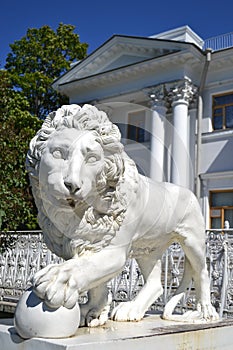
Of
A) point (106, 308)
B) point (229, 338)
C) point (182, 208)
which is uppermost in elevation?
point (182, 208)

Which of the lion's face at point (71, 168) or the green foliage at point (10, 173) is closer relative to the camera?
the lion's face at point (71, 168)

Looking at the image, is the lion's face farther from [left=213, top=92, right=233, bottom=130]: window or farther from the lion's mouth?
[left=213, top=92, right=233, bottom=130]: window

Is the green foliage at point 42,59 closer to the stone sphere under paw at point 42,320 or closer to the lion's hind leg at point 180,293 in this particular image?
the lion's hind leg at point 180,293

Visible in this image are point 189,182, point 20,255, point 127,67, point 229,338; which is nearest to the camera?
point 229,338

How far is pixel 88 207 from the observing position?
7.41ft

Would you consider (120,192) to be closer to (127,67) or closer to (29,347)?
(29,347)

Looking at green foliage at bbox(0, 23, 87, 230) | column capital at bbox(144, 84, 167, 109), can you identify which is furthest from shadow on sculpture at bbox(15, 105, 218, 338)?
column capital at bbox(144, 84, 167, 109)

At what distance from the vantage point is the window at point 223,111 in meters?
13.6

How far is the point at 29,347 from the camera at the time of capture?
80.7 inches

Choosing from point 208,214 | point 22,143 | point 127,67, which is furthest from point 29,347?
point 127,67

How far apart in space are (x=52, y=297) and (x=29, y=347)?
0.28 m

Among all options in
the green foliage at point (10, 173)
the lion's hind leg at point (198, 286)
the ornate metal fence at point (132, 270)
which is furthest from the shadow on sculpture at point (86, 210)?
the green foliage at point (10, 173)

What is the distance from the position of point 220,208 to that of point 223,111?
10.2 ft

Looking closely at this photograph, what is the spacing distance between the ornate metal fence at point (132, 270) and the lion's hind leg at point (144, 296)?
2.39 metres
